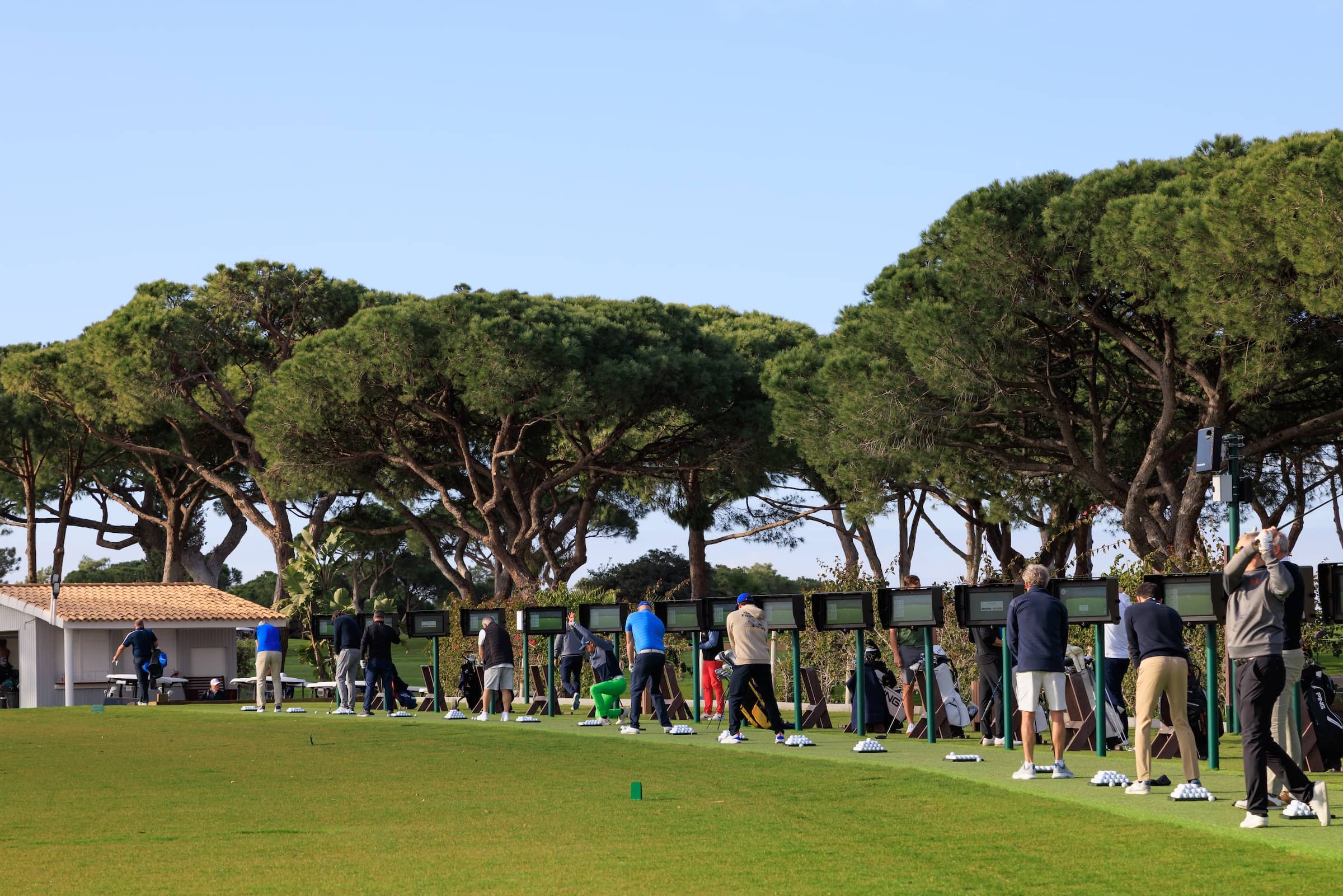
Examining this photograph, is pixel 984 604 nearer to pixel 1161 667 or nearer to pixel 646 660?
pixel 646 660

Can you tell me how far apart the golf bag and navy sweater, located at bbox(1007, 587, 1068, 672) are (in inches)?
95.3

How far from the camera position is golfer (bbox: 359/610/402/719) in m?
22.8

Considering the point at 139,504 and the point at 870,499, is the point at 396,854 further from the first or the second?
the point at 139,504

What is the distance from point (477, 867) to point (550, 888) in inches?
33.2

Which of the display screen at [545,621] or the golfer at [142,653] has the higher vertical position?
the display screen at [545,621]

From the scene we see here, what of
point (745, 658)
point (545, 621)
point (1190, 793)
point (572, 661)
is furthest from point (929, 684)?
point (572, 661)

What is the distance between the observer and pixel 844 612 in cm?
1727

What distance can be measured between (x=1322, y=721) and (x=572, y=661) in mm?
12868

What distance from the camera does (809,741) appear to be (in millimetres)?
16203

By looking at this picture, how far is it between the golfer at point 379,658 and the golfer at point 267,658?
2.09 m

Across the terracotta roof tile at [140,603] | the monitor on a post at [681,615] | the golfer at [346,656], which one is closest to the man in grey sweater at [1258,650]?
the monitor on a post at [681,615]

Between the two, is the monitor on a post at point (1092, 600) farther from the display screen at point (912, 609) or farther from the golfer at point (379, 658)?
the golfer at point (379, 658)

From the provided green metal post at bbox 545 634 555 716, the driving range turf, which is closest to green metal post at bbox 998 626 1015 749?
the driving range turf

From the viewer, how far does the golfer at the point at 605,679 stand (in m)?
20.0
